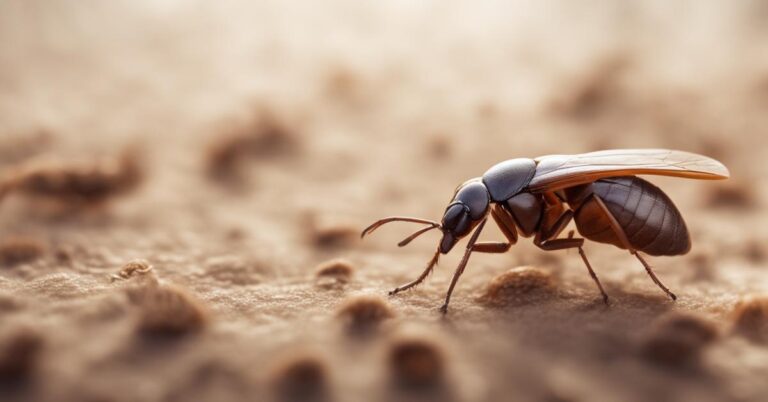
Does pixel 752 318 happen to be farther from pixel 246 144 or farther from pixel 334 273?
pixel 246 144

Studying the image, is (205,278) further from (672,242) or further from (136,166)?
(672,242)

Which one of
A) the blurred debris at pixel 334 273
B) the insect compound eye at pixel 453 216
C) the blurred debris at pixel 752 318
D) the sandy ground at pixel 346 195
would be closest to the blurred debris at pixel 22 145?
the sandy ground at pixel 346 195

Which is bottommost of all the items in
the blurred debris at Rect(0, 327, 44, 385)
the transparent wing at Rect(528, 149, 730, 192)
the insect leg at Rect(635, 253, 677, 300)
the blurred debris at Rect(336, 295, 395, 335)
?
the insect leg at Rect(635, 253, 677, 300)

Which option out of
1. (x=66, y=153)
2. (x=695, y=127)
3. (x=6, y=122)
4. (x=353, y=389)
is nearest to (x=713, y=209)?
(x=695, y=127)


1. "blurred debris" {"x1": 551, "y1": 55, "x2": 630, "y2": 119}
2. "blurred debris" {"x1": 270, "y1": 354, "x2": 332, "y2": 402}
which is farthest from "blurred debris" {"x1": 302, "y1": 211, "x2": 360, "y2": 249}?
"blurred debris" {"x1": 551, "y1": 55, "x2": 630, "y2": 119}

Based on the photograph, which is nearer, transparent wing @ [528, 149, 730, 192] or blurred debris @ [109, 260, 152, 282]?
blurred debris @ [109, 260, 152, 282]

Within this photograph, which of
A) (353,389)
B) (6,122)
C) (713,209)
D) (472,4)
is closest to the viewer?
(353,389)

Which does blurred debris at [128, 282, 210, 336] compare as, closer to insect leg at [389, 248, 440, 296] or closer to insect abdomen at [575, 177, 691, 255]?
insect leg at [389, 248, 440, 296]

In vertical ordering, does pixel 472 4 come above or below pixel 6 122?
above
